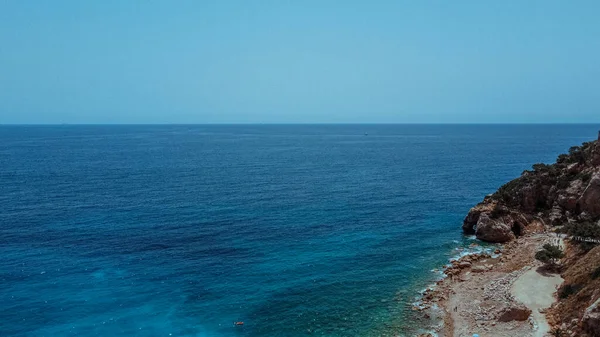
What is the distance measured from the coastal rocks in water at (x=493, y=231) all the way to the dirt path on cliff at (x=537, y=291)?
14761 millimetres

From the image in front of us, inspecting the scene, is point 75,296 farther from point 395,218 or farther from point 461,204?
point 461,204

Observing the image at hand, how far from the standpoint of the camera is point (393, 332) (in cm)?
3925

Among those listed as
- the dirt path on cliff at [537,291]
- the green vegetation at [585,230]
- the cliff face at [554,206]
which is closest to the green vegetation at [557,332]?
the dirt path on cliff at [537,291]

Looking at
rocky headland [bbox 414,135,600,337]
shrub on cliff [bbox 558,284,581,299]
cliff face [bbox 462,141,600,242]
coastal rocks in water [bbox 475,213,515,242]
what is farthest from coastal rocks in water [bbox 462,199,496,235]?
shrub on cliff [bbox 558,284,581,299]

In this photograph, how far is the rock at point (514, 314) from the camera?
3831 cm

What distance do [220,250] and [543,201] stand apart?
52.8m

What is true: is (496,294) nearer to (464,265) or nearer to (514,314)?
(514,314)

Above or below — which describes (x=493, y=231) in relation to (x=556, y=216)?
below

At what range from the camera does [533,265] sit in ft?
163

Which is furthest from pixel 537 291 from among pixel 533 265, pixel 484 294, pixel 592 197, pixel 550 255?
pixel 592 197

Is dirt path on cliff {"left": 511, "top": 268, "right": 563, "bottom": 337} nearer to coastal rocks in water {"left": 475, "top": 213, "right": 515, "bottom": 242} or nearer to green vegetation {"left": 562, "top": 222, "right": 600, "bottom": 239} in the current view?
green vegetation {"left": 562, "top": 222, "right": 600, "bottom": 239}

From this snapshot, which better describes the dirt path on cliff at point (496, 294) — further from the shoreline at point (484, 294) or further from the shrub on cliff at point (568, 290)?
the shrub on cliff at point (568, 290)

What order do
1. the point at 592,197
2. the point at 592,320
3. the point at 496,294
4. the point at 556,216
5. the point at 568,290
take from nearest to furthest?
the point at 592,320 < the point at 568,290 < the point at 496,294 < the point at 592,197 < the point at 556,216

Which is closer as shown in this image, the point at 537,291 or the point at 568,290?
the point at 568,290
